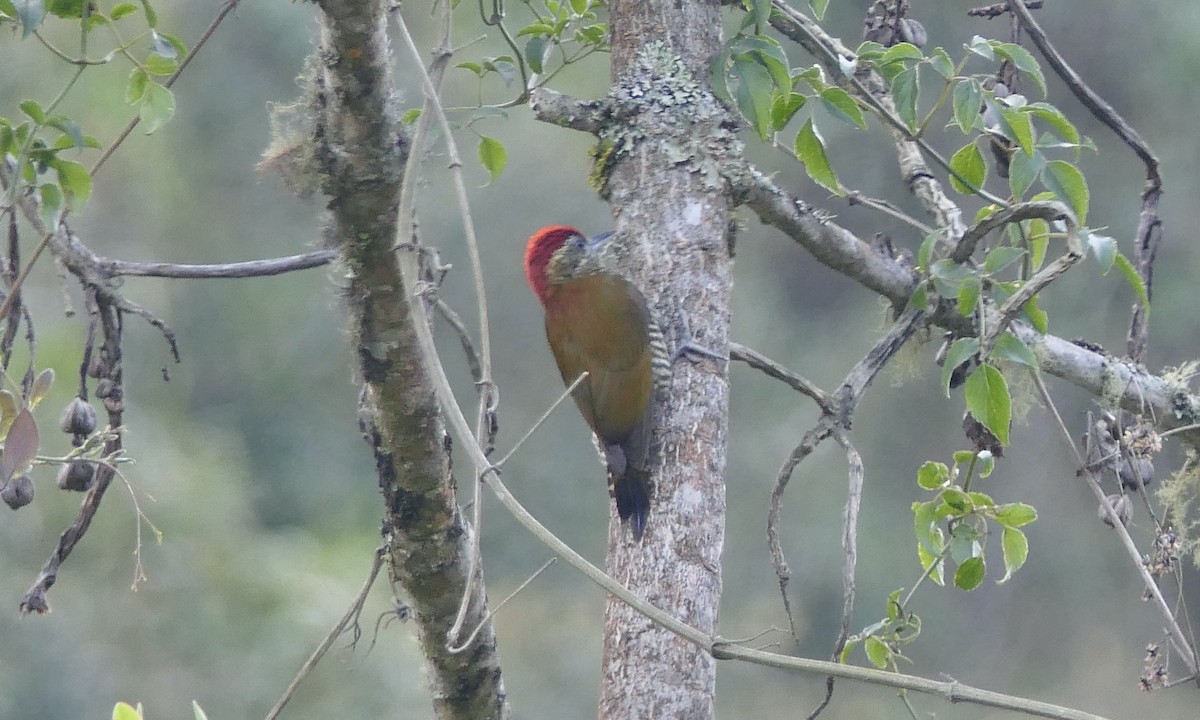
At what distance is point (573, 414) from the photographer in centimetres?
777

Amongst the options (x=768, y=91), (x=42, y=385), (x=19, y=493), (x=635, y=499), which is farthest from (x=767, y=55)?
(x=19, y=493)

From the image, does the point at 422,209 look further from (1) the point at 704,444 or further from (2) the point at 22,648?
(1) the point at 704,444

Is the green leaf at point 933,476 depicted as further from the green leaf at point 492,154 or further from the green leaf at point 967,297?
the green leaf at point 492,154

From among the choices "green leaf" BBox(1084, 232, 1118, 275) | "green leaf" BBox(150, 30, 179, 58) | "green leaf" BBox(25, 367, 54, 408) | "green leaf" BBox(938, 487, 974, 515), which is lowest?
"green leaf" BBox(25, 367, 54, 408)

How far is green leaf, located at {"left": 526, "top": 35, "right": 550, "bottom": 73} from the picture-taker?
190 centimetres

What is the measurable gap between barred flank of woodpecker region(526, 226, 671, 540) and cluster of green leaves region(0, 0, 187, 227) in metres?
0.69

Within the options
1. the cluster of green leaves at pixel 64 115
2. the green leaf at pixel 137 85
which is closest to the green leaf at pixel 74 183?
the cluster of green leaves at pixel 64 115

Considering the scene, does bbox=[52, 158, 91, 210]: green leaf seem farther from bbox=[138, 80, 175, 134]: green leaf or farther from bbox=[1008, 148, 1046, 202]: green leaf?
bbox=[1008, 148, 1046, 202]: green leaf

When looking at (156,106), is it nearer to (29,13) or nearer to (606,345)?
(29,13)

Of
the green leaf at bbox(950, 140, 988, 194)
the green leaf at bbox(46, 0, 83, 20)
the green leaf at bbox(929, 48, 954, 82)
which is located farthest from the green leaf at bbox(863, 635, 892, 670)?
the green leaf at bbox(46, 0, 83, 20)

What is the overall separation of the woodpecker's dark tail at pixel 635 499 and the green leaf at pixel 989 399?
0.43 metres

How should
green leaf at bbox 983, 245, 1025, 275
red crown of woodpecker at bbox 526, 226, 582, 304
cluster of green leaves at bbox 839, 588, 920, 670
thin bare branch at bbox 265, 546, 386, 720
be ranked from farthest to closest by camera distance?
red crown of woodpecker at bbox 526, 226, 582, 304 → cluster of green leaves at bbox 839, 588, 920, 670 → green leaf at bbox 983, 245, 1025, 275 → thin bare branch at bbox 265, 546, 386, 720

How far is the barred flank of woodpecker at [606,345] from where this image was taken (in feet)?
5.92

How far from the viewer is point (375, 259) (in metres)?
1.47
